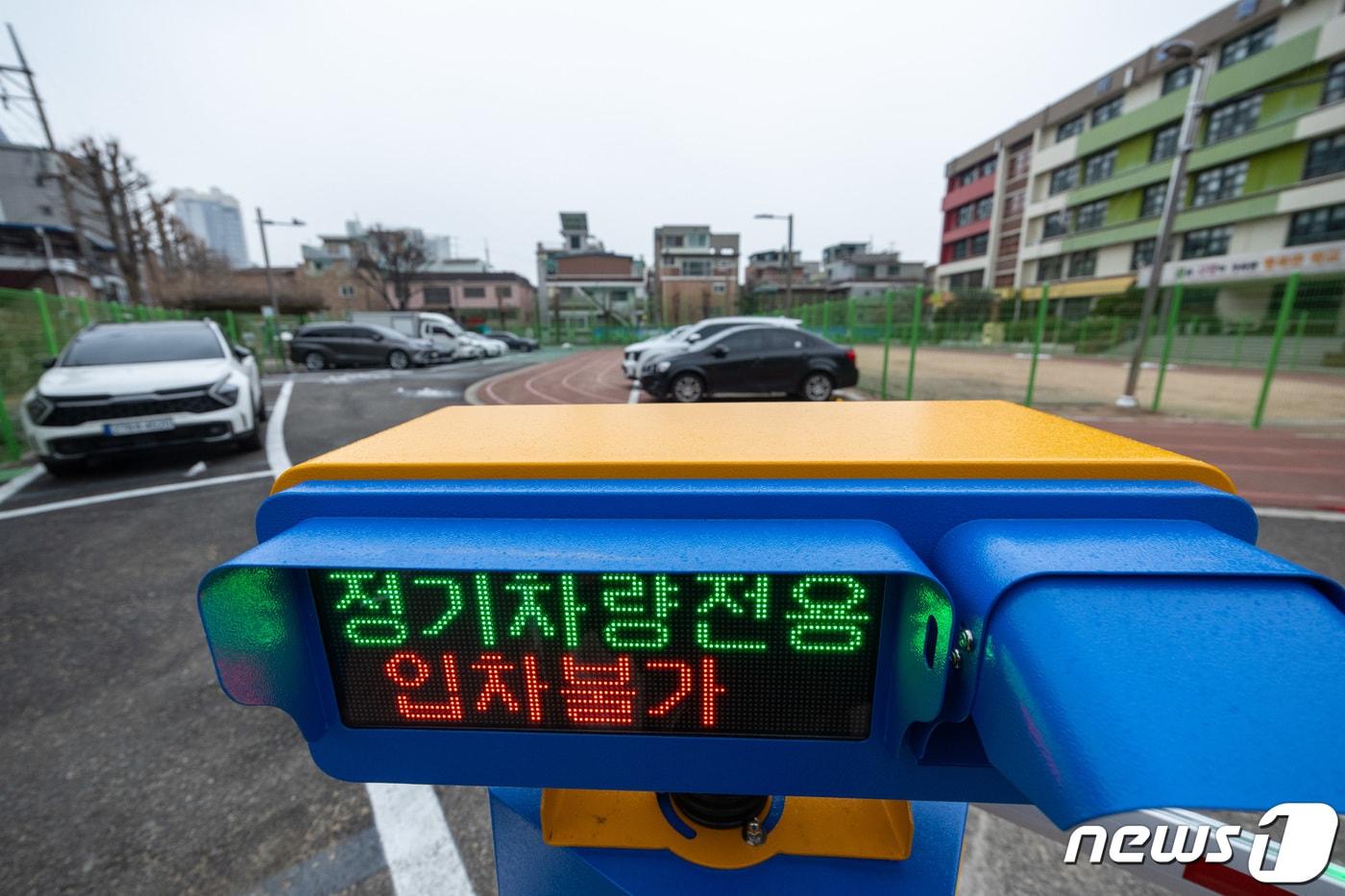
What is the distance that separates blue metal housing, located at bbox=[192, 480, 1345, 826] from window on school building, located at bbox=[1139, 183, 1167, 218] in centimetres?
4426

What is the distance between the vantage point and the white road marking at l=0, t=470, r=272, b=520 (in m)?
5.04

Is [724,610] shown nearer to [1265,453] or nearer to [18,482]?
[18,482]

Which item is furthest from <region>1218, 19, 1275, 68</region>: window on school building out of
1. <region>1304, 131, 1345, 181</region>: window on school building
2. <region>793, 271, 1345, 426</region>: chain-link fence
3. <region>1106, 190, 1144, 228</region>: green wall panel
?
<region>793, 271, 1345, 426</region>: chain-link fence

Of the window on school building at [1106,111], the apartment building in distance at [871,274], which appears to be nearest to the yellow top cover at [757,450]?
the window on school building at [1106,111]

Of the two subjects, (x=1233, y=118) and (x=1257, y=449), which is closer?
(x=1257, y=449)

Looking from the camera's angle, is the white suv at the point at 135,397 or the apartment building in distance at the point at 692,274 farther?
the apartment building in distance at the point at 692,274

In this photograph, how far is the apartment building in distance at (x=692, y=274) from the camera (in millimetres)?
59750

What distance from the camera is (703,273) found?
63844 mm

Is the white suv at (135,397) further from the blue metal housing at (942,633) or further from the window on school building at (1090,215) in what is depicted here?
the window on school building at (1090,215)

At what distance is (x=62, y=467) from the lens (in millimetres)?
5992

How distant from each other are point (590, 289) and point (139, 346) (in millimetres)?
56877

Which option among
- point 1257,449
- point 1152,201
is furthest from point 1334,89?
point 1257,449

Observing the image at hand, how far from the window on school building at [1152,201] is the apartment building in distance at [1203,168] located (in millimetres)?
106

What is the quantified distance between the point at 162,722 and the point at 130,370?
19.1 ft
